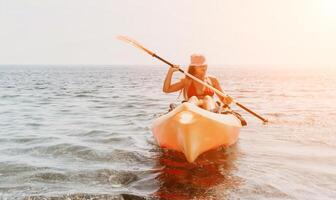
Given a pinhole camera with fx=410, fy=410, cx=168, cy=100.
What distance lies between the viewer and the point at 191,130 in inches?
302

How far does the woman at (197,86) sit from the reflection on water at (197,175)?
47.3 inches

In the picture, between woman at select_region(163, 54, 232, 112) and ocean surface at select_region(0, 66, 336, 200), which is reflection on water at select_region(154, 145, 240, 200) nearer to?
ocean surface at select_region(0, 66, 336, 200)

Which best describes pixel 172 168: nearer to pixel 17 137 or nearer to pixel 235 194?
pixel 235 194

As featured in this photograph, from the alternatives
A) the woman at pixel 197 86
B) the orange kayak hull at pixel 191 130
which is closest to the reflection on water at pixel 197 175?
the orange kayak hull at pixel 191 130

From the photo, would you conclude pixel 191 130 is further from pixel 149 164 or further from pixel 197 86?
pixel 197 86

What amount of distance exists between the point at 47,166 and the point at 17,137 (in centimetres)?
379

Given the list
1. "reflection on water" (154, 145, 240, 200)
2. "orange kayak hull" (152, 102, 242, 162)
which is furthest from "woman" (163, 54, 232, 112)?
"reflection on water" (154, 145, 240, 200)

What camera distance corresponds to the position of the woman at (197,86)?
31.7ft

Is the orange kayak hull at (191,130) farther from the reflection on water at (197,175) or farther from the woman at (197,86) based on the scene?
the woman at (197,86)

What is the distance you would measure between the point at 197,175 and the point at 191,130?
91 cm

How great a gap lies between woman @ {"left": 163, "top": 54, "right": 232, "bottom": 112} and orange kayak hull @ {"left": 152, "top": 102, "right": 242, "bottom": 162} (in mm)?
982

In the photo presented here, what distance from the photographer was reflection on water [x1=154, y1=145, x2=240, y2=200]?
6.79m

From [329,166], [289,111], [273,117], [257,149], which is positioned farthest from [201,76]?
[289,111]

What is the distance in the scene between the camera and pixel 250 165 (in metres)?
8.82
